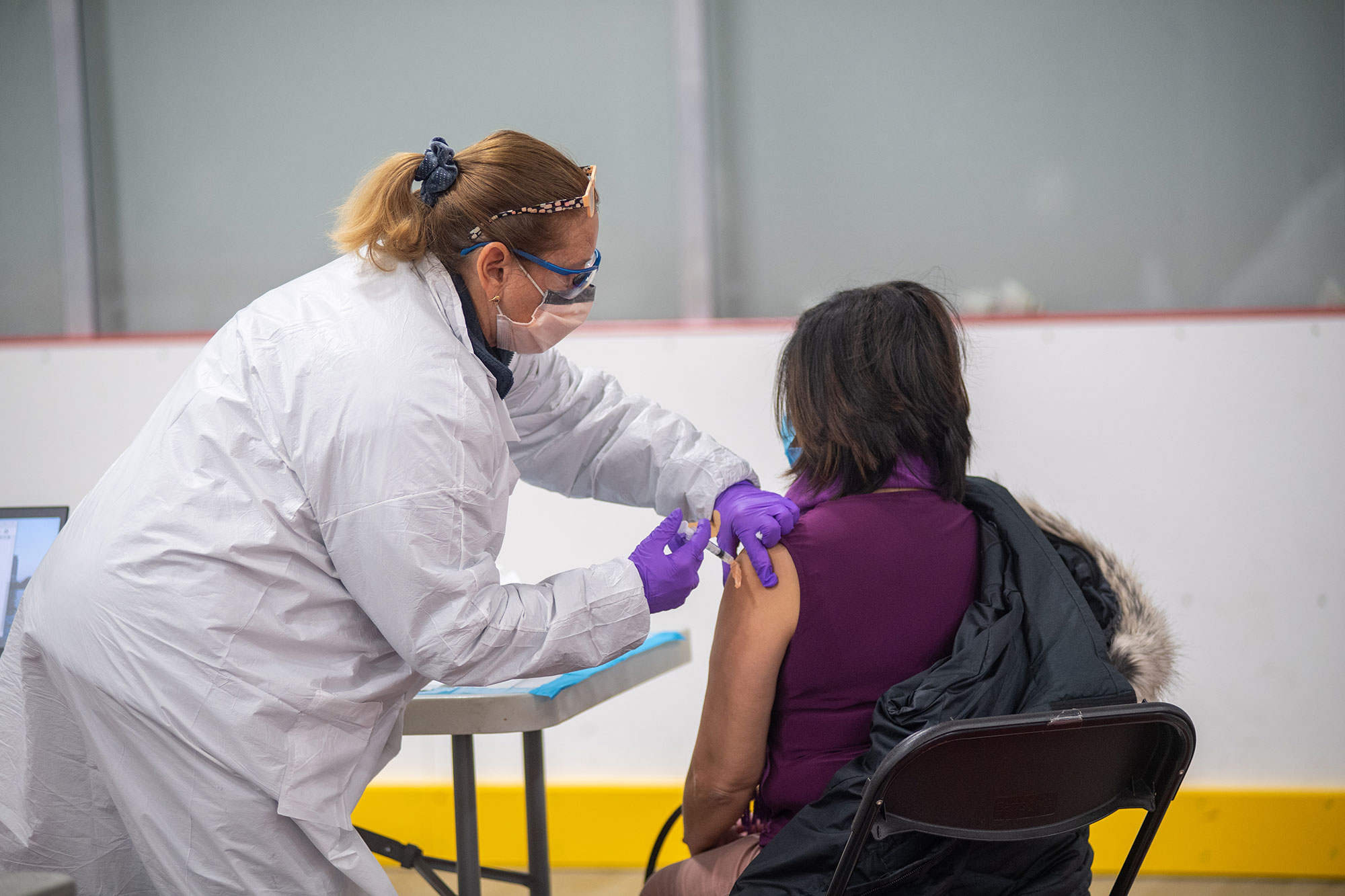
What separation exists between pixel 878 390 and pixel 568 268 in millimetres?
431

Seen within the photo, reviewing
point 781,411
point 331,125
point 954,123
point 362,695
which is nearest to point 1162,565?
point 954,123

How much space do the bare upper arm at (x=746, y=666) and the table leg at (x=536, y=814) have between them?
0.48 m

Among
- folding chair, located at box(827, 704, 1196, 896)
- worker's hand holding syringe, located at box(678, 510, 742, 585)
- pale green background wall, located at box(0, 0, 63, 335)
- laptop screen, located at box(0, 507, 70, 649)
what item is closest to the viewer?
folding chair, located at box(827, 704, 1196, 896)

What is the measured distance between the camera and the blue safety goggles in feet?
4.04

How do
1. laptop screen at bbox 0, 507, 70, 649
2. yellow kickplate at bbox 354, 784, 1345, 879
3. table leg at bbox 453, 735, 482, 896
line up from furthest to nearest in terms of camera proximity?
yellow kickplate at bbox 354, 784, 1345, 879 < laptop screen at bbox 0, 507, 70, 649 < table leg at bbox 453, 735, 482, 896

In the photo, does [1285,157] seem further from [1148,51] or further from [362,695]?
[362,695]

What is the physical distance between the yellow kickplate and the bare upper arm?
1.39 m

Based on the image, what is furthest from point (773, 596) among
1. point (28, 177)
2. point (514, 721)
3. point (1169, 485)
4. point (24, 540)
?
point (28, 177)

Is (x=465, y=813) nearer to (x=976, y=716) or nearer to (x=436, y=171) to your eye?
(x=976, y=716)

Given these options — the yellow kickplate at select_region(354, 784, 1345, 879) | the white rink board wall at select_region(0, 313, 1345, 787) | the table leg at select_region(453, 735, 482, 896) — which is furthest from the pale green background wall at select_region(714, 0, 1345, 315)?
the table leg at select_region(453, 735, 482, 896)

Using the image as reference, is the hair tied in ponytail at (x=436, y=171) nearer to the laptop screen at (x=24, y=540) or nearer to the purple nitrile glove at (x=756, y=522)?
the purple nitrile glove at (x=756, y=522)

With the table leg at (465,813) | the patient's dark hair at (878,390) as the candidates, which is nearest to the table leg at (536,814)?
the table leg at (465,813)

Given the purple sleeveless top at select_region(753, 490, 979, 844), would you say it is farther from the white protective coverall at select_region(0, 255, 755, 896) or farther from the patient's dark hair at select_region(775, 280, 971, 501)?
the white protective coverall at select_region(0, 255, 755, 896)

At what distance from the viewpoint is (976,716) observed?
1052 mm
